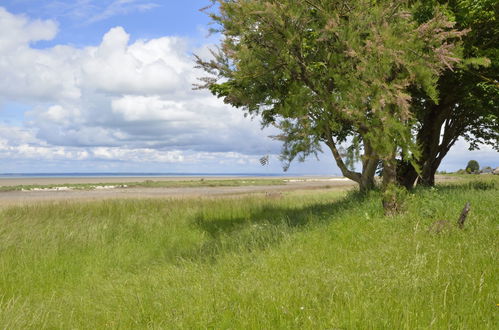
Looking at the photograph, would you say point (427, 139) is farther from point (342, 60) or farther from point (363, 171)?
point (342, 60)

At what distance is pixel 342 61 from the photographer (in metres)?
10.6

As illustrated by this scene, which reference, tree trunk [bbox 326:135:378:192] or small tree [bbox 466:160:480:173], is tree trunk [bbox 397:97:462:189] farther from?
small tree [bbox 466:160:480:173]

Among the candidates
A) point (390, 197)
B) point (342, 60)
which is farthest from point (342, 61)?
point (390, 197)

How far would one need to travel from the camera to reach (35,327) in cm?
570

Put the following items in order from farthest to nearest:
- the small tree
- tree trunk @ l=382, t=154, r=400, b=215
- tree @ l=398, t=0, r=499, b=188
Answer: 1. the small tree
2. tree @ l=398, t=0, r=499, b=188
3. tree trunk @ l=382, t=154, r=400, b=215

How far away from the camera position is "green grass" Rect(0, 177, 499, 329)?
4848 millimetres

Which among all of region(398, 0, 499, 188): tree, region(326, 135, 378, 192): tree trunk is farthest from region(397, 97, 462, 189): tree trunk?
region(326, 135, 378, 192): tree trunk

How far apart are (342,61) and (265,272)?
6466mm

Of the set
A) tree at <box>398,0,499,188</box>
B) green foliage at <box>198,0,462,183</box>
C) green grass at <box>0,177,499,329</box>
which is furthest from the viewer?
tree at <box>398,0,499,188</box>

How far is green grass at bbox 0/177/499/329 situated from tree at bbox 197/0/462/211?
2371mm

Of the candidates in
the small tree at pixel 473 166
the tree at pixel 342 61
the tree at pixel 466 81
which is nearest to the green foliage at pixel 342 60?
the tree at pixel 342 61

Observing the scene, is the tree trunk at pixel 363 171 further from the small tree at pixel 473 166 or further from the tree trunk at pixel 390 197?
the small tree at pixel 473 166

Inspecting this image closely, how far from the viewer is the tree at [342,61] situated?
9.41 metres

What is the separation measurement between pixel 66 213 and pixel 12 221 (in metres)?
2.15
